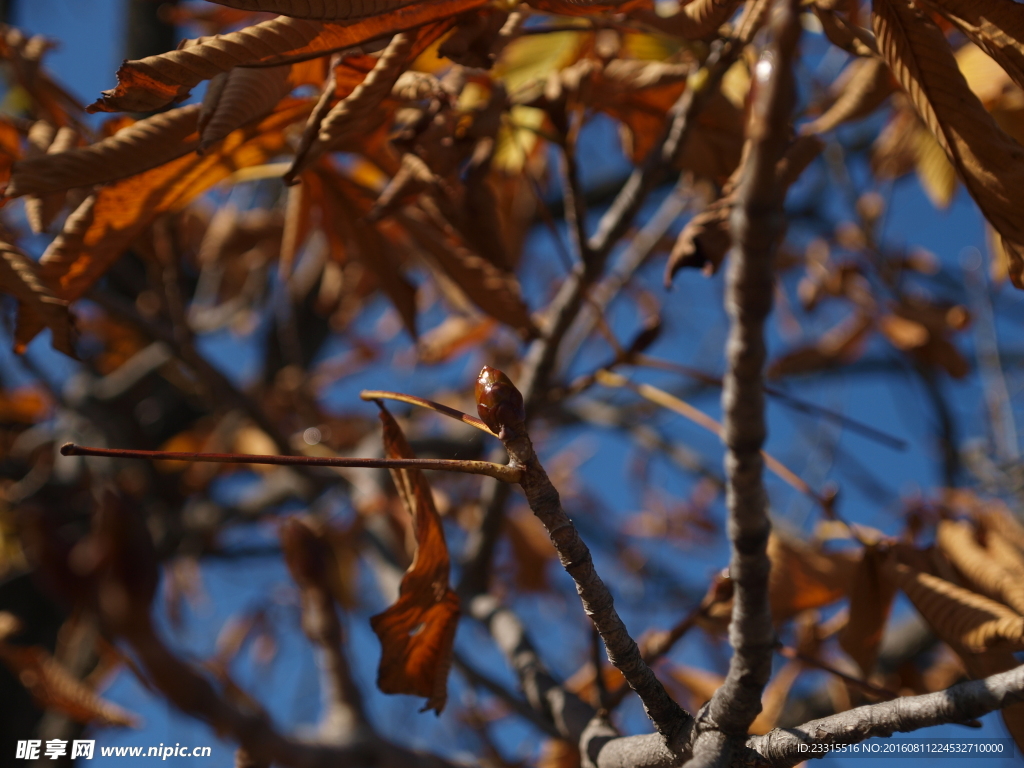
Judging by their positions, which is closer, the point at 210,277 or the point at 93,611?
the point at 93,611

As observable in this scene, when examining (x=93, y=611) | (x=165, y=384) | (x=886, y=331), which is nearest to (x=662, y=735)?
(x=886, y=331)

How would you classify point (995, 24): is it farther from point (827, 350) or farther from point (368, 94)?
point (827, 350)

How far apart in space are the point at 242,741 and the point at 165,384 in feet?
5.37

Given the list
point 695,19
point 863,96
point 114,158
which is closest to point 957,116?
point 695,19

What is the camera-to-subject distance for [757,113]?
0.25 meters

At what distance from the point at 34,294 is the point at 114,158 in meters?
0.12

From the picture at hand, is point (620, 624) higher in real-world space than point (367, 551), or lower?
lower

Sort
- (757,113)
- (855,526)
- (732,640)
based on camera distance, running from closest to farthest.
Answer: (757,113)
(732,640)
(855,526)

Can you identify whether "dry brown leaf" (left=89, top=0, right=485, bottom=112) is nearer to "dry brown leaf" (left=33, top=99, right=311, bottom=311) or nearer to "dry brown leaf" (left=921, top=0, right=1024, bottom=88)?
"dry brown leaf" (left=33, top=99, right=311, bottom=311)

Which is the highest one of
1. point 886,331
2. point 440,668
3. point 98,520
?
point 886,331

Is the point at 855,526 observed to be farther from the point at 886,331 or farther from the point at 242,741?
the point at 242,741

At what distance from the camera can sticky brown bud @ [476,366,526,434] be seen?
1.21ft

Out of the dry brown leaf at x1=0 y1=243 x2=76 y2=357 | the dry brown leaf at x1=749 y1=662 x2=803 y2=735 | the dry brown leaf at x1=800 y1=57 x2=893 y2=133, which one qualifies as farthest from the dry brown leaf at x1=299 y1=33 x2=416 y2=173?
the dry brown leaf at x1=749 y1=662 x2=803 y2=735

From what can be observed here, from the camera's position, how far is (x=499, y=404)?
369mm
